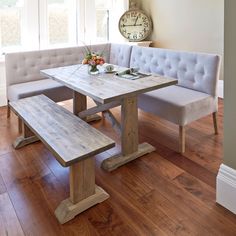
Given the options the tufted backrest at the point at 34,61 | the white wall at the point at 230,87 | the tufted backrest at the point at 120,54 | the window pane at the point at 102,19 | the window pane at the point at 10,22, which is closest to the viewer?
the white wall at the point at 230,87

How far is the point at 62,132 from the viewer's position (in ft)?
7.02

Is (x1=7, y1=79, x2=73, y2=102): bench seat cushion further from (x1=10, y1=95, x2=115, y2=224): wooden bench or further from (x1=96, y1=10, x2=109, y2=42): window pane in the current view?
(x1=96, y1=10, x2=109, y2=42): window pane

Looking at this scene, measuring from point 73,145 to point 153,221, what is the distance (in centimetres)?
73

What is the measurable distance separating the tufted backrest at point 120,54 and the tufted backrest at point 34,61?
17.5 inches

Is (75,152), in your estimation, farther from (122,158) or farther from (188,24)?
(188,24)

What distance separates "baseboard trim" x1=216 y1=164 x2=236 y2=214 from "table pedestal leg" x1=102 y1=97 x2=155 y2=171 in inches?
34.9

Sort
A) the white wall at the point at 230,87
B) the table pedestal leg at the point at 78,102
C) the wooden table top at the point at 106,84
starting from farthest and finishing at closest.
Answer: the table pedestal leg at the point at 78,102 → the wooden table top at the point at 106,84 → the white wall at the point at 230,87

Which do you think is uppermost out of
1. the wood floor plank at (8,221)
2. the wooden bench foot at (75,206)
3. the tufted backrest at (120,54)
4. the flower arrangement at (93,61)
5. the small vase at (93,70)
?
the tufted backrest at (120,54)

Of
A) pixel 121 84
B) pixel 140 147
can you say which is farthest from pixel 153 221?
pixel 121 84

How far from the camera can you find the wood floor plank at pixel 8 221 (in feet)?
5.74

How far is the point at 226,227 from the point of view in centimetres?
174

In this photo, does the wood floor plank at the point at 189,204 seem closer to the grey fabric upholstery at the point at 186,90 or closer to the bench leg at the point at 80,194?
the bench leg at the point at 80,194

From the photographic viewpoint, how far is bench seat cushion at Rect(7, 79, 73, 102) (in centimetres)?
325

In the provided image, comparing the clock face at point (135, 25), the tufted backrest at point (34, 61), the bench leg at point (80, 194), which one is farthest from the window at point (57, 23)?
the bench leg at point (80, 194)
